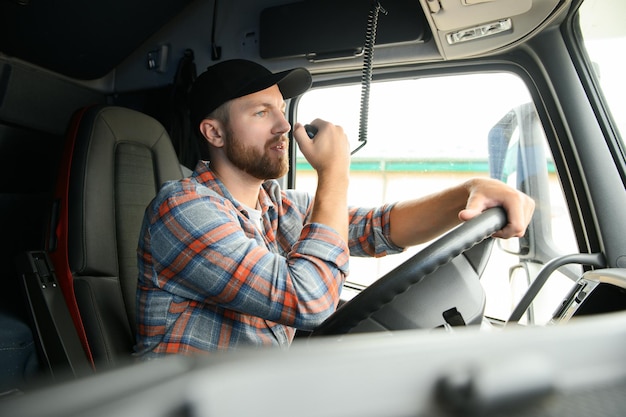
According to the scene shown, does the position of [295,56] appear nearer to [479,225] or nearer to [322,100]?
[322,100]

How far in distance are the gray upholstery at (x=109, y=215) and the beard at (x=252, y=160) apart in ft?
1.29

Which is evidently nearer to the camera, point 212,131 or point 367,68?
point 212,131

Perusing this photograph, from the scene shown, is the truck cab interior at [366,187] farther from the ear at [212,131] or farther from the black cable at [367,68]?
the ear at [212,131]

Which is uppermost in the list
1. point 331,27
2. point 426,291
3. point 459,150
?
point 331,27

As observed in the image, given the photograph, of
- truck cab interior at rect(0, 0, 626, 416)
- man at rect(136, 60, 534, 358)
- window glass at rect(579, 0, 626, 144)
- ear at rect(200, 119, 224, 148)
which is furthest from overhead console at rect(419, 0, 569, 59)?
ear at rect(200, 119, 224, 148)

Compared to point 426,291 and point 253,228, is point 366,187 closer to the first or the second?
point 253,228

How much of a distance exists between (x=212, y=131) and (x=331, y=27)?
26.5 inches

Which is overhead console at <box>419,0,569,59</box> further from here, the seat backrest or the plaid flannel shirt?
the seat backrest

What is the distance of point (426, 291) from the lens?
836mm

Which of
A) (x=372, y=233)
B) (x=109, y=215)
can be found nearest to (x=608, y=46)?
(x=372, y=233)

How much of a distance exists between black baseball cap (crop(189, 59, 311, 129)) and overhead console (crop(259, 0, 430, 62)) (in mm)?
359

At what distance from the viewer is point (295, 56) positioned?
1866mm

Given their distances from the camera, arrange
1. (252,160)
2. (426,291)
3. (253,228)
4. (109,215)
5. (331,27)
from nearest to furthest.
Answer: (426,291), (253,228), (252,160), (109,215), (331,27)

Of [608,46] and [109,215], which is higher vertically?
[608,46]
